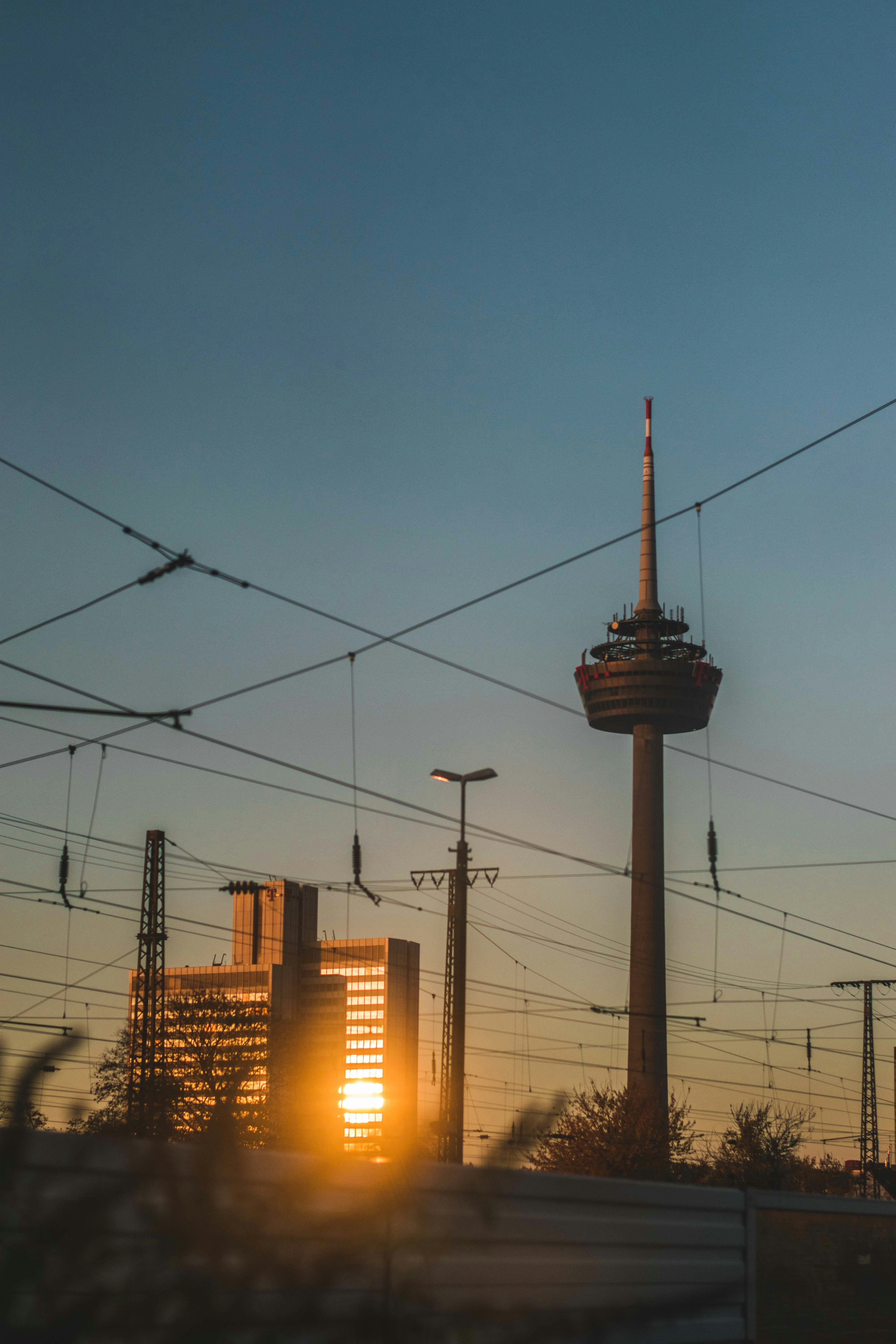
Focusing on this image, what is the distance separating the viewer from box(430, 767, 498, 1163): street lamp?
27062 mm

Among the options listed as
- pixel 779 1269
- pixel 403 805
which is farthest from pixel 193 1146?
pixel 403 805

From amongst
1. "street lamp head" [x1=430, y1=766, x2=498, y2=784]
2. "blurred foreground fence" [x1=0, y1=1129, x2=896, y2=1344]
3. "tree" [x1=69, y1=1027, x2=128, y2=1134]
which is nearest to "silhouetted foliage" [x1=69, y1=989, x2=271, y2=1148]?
"tree" [x1=69, y1=1027, x2=128, y2=1134]

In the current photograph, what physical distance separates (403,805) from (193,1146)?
64.9ft

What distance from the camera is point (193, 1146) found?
6.43 meters

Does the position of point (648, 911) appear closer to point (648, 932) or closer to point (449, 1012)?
point (648, 932)

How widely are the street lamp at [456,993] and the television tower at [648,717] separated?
7307 centimetres

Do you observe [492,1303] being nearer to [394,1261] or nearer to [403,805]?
[394,1261]

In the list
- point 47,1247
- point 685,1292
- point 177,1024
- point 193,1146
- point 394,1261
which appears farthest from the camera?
point 177,1024

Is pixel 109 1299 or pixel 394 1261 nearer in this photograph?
pixel 109 1299

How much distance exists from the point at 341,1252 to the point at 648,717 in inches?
4123

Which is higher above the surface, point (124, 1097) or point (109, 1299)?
point (109, 1299)

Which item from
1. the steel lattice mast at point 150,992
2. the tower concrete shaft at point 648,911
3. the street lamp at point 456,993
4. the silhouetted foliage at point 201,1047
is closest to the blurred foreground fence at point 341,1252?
the street lamp at point 456,993

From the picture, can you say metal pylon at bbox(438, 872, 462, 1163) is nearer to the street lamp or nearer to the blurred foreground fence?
the street lamp

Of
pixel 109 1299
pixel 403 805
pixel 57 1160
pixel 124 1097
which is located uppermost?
pixel 403 805
